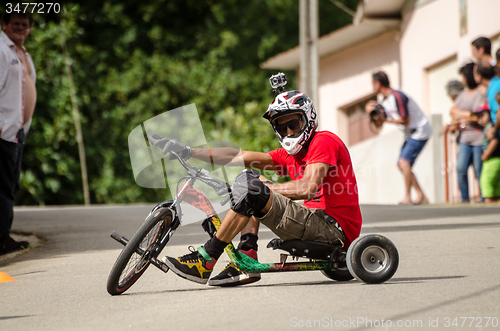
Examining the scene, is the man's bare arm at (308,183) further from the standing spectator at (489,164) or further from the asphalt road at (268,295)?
the standing spectator at (489,164)

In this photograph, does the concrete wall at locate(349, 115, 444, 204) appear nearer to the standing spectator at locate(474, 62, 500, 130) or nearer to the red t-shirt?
the standing spectator at locate(474, 62, 500, 130)

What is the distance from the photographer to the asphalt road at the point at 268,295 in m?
3.87

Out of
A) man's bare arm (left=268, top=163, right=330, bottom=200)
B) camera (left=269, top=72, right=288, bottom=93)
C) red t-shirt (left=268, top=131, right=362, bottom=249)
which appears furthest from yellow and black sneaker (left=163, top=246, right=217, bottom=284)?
camera (left=269, top=72, right=288, bottom=93)

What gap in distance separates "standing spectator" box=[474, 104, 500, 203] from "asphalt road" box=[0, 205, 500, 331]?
8.13 ft

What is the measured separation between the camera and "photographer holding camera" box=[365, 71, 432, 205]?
10.9m

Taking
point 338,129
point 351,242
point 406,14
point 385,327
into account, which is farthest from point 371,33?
point 385,327

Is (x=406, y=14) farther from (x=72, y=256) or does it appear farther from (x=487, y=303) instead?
(x=487, y=303)

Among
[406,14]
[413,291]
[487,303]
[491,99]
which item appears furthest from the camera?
[406,14]

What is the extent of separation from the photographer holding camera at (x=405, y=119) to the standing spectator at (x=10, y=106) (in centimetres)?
574

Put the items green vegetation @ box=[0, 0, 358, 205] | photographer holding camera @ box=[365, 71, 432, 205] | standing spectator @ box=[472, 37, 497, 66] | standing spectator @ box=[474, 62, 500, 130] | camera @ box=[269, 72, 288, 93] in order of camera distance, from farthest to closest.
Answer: green vegetation @ box=[0, 0, 358, 205], photographer holding camera @ box=[365, 71, 432, 205], standing spectator @ box=[472, 37, 497, 66], standing spectator @ box=[474, 62, 500, 130], camera @ box=[269, 72, 288, 93]

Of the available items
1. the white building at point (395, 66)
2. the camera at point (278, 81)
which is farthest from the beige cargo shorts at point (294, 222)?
the white building at point (395, 66)

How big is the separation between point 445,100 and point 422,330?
1381cm

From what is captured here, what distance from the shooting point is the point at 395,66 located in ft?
63.1

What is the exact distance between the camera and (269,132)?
21203 millimetres
